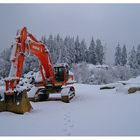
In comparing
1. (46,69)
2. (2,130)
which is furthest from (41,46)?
(2,130)

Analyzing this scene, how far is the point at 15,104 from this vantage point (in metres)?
7.52

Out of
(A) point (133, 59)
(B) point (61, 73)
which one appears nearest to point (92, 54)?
(A) point (133, 59)

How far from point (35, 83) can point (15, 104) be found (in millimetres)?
4141

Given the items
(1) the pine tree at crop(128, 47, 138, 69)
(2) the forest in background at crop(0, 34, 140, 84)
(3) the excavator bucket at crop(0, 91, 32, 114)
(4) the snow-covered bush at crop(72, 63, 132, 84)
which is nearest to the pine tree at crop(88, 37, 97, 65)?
(2) the forest in background at crop(0, 34, 140, 84)

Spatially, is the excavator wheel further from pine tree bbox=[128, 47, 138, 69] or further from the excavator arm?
pine tree bbox=[128, 47, 138, 69]

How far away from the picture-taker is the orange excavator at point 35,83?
7578 mm

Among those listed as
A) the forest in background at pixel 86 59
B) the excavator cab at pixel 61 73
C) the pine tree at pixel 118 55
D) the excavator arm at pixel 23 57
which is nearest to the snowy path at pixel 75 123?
the excavator arm at pixel 23 57

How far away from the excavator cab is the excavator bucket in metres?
4.40

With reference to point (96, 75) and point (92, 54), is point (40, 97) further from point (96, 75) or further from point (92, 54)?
point (92, 54)

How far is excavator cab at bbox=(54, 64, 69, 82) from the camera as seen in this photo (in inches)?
472

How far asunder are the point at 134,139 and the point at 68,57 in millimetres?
52600

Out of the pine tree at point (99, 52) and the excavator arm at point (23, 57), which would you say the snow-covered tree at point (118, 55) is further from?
the excavator arm at point (23, 57)

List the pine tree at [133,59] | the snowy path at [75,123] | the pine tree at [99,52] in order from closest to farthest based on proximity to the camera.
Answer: the snowy path at [75,123] < the pine tree at [133,59] < the pine tree at [99,52]

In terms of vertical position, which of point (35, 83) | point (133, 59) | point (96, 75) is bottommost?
point (96, 75)
